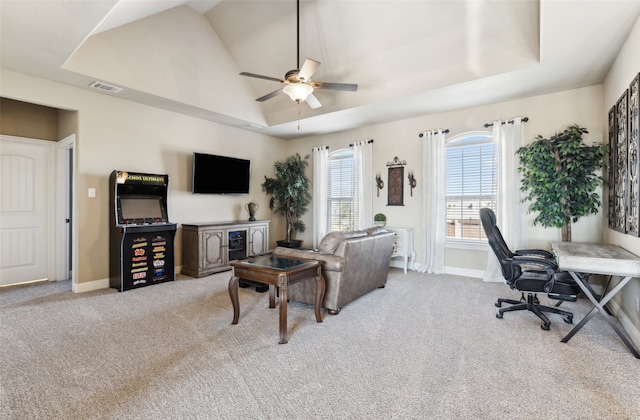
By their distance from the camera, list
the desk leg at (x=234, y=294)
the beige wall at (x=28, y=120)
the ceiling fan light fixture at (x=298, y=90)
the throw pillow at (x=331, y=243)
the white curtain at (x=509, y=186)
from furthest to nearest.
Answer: the white curtain at (x=509, y=186) → the beige wall at (x=28, y=120) → the ceiling fan light fixture at (x=298, y=90) → the throw pillow at (x=331, y=243) → the desk leg at (x=234, y=294)

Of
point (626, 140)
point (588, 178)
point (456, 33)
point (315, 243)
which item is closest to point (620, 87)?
point (626, 140)

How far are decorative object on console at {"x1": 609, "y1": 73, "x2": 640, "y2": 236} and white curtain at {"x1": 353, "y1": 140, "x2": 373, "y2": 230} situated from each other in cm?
351

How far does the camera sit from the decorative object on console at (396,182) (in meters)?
5.84

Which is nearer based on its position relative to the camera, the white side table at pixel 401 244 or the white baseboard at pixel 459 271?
Answer: the white baseboard at pixel 459 271

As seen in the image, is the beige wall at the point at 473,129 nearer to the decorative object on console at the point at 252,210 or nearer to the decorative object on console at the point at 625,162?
the decorative object on console at the point at 625,162

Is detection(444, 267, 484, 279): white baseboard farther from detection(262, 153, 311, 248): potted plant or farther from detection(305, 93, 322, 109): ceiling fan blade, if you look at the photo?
detection(305, 93, 322, 109): ceiling fan blade

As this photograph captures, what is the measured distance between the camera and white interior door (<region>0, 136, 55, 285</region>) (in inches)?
179

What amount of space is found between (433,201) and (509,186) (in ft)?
3.81

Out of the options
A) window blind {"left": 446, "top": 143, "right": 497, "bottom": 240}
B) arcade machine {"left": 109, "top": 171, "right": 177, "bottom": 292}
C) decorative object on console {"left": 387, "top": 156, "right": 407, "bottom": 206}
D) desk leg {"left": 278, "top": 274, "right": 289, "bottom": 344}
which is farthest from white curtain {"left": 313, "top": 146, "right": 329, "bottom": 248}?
desk leg {"left": 278, "top": 274, "right": 289, "bottom": 344}

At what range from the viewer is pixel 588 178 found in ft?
12.9

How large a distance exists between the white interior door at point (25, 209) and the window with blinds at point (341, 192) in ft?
16.2

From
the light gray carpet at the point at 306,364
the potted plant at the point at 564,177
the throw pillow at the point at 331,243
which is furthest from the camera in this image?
the potted plant at the point at 564,177

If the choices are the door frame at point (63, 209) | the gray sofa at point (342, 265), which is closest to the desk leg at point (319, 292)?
the gray sofa at point (342, 265)

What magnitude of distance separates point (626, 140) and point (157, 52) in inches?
233
